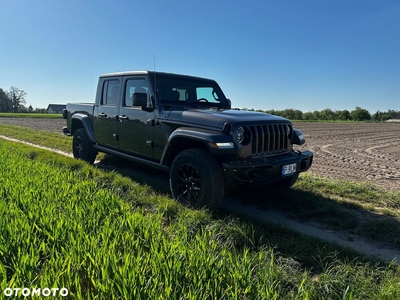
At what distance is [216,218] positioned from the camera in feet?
12.8

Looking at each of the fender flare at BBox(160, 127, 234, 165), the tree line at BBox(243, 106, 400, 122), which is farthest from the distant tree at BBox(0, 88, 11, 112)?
the fender flare at BBox(160, 127, 234, 165)

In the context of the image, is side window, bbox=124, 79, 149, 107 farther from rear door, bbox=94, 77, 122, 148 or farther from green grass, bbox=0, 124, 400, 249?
green grass, bbox=0, 124, 400, 249

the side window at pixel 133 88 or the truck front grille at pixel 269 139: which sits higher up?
the side window at pixel 133 88

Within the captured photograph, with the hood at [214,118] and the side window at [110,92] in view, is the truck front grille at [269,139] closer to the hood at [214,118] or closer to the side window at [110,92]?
the hood at [214,118]

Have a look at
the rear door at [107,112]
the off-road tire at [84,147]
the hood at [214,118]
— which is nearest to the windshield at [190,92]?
the hood at [214,118]

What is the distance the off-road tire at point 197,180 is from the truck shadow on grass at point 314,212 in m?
0.31

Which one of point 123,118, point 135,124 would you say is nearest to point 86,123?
point 123,118

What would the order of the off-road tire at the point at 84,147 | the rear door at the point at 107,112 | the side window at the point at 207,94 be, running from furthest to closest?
the off-road tire at the point at 84,147 → the rear door at the point at 107,112 → the side window at the point at 207,94

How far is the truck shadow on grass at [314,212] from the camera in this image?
11.8 feet

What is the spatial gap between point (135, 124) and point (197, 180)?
6.22 ft

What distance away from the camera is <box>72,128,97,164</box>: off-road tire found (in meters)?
6.89
